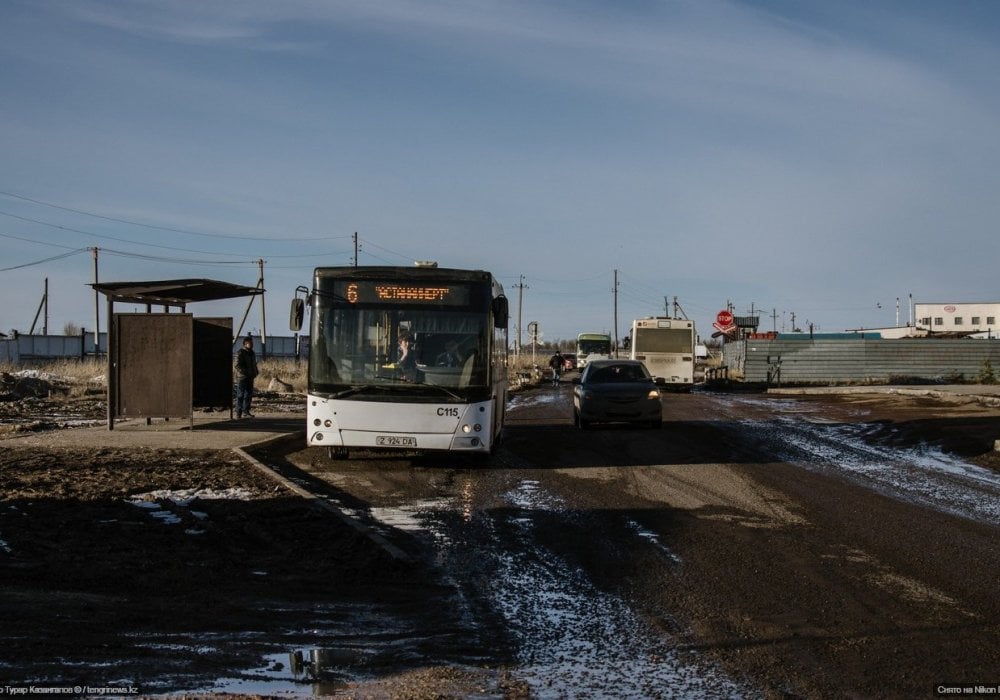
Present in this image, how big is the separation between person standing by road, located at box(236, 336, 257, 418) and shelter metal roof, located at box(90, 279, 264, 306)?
181 cm

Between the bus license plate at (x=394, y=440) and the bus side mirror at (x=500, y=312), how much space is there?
7.44 feet

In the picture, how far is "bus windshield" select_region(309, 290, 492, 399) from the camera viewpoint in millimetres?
14359

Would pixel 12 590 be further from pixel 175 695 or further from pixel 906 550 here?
pixel 906 550

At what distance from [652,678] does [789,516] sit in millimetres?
5816

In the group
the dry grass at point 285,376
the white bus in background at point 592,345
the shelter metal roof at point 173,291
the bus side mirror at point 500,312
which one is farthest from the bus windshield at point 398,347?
the white bus in background at point 592,345

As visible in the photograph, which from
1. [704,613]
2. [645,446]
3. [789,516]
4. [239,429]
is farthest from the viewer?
[239,429]

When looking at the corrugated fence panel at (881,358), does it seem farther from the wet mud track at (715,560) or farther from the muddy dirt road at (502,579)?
the muddy dirt road at (502,579)

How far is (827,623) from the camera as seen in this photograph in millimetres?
6137

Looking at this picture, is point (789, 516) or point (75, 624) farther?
point (789, 516)

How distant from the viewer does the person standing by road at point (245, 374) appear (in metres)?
22.4

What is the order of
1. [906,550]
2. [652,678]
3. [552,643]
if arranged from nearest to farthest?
[652,678] < [552,643] < [906,550]

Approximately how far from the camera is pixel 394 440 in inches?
560

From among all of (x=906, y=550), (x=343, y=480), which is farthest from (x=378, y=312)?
(x=906, y=550)

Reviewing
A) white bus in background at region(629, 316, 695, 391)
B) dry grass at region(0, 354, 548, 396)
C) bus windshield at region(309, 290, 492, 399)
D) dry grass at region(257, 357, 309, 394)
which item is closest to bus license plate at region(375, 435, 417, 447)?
bus windshield at region(309, 290, 492, 399)
